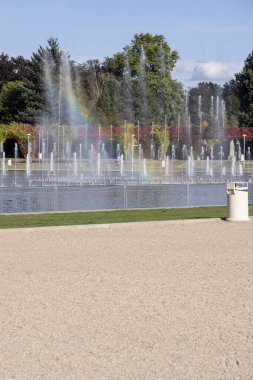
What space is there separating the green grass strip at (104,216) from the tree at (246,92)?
209 feet

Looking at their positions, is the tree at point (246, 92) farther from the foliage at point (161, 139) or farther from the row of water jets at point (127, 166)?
the foliage at point (161, 139)

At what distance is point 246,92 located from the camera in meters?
87.2

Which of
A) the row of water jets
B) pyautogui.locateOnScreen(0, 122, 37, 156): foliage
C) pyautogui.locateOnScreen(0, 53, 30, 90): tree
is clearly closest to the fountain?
the row of water jets

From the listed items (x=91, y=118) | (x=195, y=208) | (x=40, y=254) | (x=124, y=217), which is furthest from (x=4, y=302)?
(x=91, y=118)

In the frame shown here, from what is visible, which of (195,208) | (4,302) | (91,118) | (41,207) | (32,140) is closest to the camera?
(4,302)

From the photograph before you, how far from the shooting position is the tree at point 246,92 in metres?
84.6

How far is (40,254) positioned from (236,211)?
272 inches

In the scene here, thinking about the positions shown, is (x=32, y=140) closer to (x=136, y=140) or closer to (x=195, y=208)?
(x=136, y=140)

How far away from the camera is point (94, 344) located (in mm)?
7020

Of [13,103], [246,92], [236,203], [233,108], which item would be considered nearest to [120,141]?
[13,103]

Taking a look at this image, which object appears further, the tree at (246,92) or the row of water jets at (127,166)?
the tree at (246,92)

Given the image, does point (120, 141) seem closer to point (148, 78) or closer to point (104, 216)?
point (148, 78)

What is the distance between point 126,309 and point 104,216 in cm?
1102

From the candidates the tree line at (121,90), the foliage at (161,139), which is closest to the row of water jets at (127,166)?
the foliage at (161,139)
